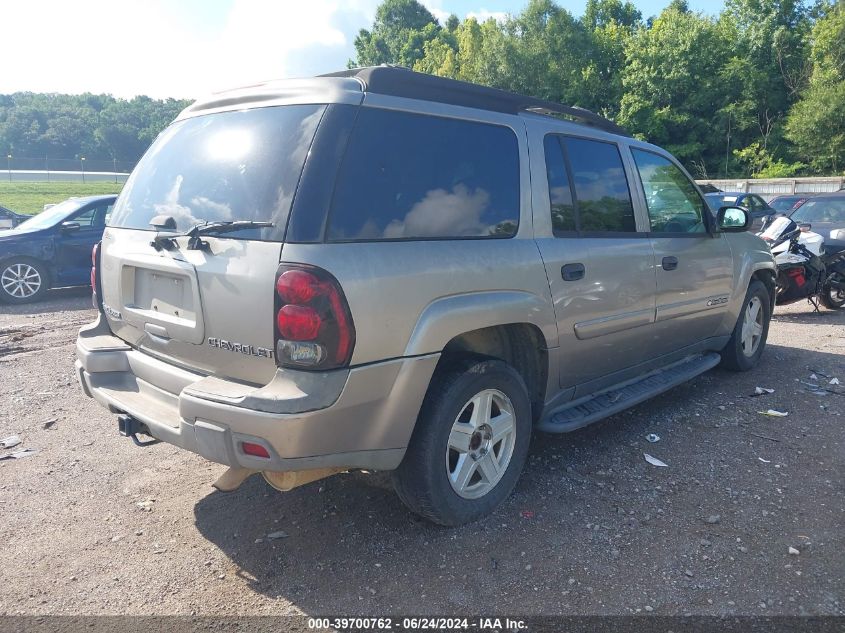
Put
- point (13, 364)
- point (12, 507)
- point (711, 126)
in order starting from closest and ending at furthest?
point (12, 507) < point (13, 364) < point (711, 126)

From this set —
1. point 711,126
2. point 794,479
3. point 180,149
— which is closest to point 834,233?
Answer: point 794,479

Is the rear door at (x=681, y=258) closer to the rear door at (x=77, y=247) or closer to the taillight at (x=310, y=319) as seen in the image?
the taillight at (x=310, y=319)

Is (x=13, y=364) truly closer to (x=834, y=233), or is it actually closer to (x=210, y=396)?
(x=210, y=396)

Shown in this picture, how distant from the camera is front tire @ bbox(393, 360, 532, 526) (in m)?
2.96

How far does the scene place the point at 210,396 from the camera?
8.55 feet

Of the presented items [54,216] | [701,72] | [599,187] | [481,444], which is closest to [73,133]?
Result: [701,72]

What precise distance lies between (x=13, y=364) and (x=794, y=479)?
6788mm

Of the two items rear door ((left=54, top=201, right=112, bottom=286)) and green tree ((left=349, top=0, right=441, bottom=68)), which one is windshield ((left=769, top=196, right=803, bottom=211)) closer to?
rear door ((left=54, top=201, right=112, bottom=286))

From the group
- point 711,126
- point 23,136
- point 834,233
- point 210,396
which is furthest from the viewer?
point 23,136

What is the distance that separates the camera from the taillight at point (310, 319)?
247cm

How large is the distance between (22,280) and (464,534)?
29.7 feet

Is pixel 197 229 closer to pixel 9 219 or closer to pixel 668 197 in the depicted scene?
pixel 668 197

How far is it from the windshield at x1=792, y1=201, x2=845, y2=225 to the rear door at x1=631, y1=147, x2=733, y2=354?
7313mm

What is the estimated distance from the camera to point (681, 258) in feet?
14.9
